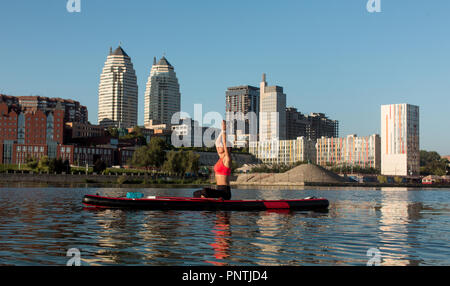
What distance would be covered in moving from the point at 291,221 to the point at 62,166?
14587 cm

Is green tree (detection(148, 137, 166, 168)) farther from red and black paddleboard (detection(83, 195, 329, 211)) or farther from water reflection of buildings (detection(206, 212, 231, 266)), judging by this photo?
water reflection of buildings (detection(206, 212, 231, 266))

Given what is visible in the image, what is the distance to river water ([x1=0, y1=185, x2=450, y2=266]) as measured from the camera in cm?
1914

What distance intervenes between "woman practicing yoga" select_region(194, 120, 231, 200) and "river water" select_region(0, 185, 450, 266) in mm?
3899

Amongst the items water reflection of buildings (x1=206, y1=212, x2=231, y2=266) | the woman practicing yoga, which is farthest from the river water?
the woman practicing yoga

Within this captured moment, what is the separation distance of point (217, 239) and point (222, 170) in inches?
621

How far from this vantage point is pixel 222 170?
40375 mm

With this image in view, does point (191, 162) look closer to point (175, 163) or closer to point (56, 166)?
point (175, 163)

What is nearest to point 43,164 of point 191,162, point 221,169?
point 191,162

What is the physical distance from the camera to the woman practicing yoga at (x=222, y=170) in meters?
39.8

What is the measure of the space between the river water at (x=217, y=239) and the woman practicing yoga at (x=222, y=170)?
3899mm

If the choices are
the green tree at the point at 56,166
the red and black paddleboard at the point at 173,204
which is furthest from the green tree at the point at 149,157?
the red and black paddleboard at the point at 173,204
